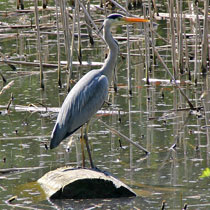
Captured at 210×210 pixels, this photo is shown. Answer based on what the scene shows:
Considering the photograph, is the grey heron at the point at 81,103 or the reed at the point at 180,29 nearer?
the grey heron at the point at 81,103

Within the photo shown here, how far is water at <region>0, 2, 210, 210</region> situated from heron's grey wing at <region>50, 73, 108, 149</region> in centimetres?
65

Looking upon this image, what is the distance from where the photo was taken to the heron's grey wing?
23.1ft

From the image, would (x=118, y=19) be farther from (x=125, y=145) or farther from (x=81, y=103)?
(x=125, y=145)

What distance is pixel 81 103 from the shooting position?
722 centimetres

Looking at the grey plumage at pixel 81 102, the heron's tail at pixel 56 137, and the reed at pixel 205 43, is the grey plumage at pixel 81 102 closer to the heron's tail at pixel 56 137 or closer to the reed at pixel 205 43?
the heron's tail at pixel 56 137

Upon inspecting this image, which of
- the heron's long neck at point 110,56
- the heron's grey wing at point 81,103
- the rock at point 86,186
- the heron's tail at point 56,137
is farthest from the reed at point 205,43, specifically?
the rock at point 86,186

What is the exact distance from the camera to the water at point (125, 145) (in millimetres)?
6465

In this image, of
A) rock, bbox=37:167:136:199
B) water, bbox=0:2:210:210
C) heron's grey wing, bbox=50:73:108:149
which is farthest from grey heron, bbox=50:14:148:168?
water, bbox=0:2:210:210

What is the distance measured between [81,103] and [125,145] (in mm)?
1307

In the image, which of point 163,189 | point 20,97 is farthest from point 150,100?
point 163,189

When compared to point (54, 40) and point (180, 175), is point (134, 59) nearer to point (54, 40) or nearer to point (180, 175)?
point (54, 40)

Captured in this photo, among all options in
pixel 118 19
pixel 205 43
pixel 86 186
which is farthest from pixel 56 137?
pixel 205 43

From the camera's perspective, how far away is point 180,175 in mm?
6992

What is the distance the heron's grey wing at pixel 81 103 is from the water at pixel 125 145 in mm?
655
